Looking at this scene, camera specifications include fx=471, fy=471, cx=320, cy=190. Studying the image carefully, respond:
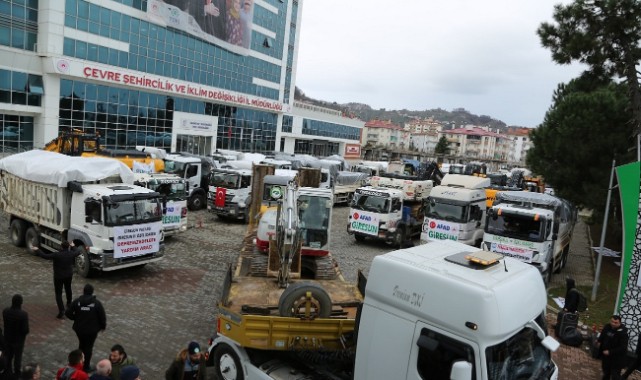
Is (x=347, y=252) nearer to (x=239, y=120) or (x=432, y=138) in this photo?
(x=239, y=120)

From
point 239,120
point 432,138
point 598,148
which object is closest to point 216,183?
point 598,148

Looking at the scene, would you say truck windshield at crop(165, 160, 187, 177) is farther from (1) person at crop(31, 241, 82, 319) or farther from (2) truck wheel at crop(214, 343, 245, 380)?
(2) truck wheel at crop(214, 343, 245, 380)

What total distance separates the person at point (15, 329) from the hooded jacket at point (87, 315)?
0.64 metres

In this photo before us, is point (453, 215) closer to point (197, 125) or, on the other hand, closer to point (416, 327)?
point (416, 327)

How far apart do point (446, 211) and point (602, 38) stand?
7964 millimetres

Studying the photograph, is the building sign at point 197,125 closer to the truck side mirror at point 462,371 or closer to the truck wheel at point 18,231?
the truck wheel at point 18,231

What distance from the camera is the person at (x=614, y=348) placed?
8523mm

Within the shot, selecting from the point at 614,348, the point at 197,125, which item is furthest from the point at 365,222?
the point at 197,125

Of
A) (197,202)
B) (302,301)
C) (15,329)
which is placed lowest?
(197,202)

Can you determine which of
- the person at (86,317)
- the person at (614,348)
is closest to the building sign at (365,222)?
the person at (614,348)

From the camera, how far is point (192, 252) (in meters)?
16.4

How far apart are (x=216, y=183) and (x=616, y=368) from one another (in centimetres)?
1772

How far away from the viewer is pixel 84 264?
12.4 metres

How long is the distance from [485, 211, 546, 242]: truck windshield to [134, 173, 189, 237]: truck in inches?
431
